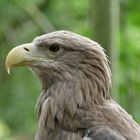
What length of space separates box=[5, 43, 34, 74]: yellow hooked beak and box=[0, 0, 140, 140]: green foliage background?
259cm

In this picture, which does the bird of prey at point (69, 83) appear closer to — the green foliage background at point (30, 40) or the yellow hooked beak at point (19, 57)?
the yellow hooked beak at point (19, 57)

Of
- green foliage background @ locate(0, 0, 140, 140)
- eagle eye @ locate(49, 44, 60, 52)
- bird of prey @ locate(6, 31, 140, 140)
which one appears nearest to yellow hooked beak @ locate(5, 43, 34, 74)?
bird of prey @ locate(6, 31, 140, 140)

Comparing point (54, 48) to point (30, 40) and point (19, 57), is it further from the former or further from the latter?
point (30, 40)

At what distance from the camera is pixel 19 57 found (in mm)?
6441

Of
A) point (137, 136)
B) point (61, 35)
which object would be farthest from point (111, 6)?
point (137, 136)

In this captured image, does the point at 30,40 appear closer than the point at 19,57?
No

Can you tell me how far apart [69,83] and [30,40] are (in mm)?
4537

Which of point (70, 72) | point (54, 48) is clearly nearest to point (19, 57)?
point (54, 48)

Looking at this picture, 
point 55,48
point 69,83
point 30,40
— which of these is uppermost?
point 55,48

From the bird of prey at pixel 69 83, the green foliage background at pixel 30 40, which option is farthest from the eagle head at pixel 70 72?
the green foliage background at pixel 30 40

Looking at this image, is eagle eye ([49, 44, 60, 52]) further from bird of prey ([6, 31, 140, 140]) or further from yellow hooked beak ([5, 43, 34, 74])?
yellow hooked beak ([5, 43, 34, 74])

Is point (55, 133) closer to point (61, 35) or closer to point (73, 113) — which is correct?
point (73, 113)

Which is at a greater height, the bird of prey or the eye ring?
the eye ring

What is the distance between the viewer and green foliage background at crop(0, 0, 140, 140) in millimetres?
9531
